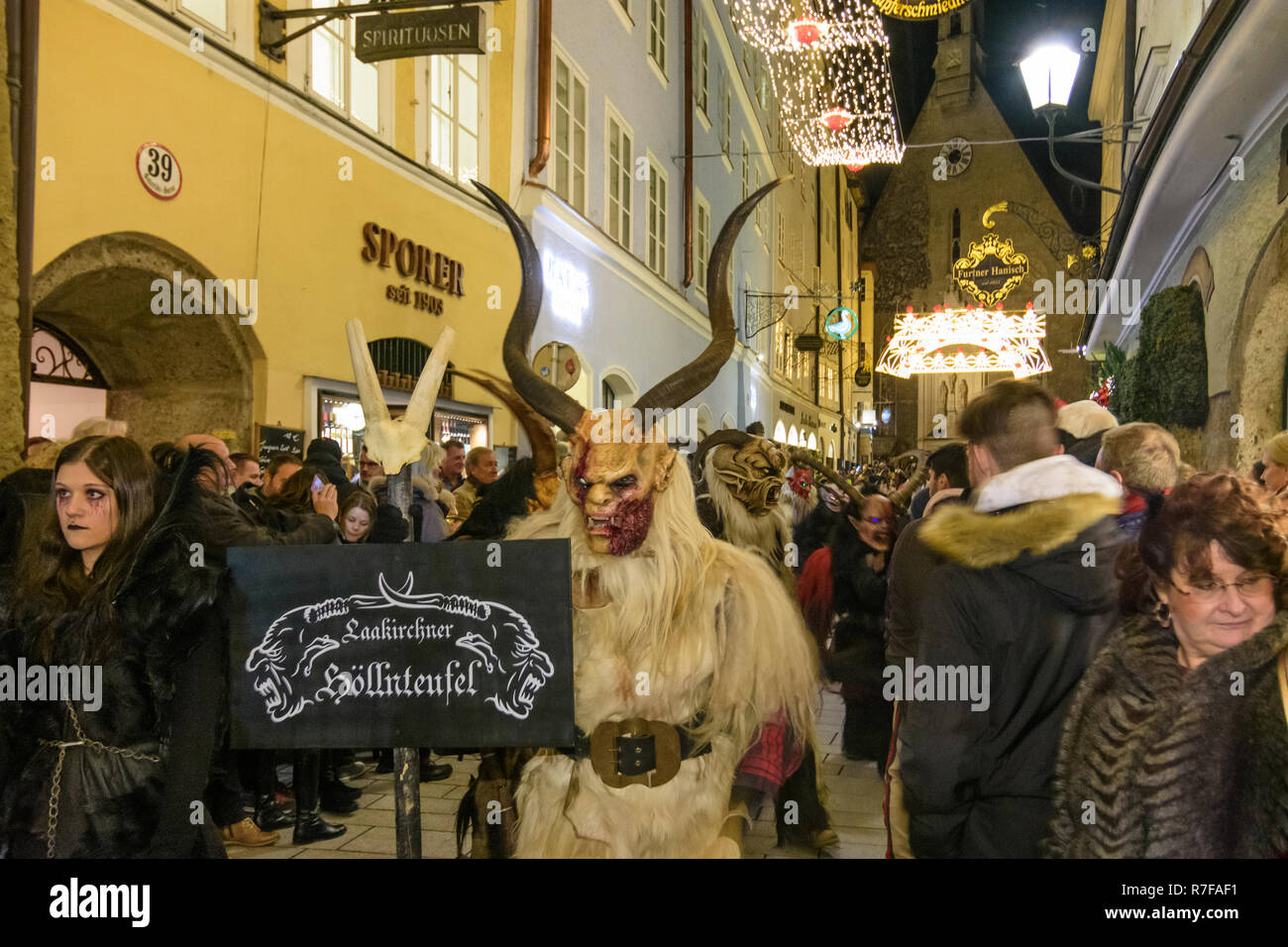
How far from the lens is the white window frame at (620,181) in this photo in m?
12.2

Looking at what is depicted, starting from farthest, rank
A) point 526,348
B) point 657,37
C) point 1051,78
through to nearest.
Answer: point 657,37 → point 1051,78 → point 526,348

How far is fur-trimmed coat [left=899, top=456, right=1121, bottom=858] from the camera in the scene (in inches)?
83.8

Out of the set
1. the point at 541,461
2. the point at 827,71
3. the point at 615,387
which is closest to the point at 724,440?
the point at 541,461

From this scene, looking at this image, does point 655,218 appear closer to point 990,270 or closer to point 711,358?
point 990,270

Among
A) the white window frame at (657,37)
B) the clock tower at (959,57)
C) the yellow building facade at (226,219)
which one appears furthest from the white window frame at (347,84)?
the clock tower at (959,57)

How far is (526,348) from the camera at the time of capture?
2.66 metres

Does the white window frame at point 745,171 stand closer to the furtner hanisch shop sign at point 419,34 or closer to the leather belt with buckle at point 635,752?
the furtner hanisch shop sign at point 419,34

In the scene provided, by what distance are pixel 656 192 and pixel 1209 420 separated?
30.5 feet

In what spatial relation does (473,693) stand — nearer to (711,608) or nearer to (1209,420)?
(711,608)

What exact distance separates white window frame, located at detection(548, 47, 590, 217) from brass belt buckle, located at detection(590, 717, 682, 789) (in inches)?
351

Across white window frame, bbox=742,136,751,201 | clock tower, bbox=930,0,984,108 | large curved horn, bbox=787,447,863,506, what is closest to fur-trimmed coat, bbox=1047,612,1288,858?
large curved horn, bbox=787,447,863,506

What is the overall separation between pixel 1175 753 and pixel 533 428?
234 cm

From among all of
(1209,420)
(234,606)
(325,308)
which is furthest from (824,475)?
(325,308)

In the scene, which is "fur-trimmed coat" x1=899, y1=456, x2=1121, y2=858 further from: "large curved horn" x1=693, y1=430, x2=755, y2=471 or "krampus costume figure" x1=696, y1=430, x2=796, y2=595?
"large curved horn" x1=693, y1=430, x2=755, y2=471
